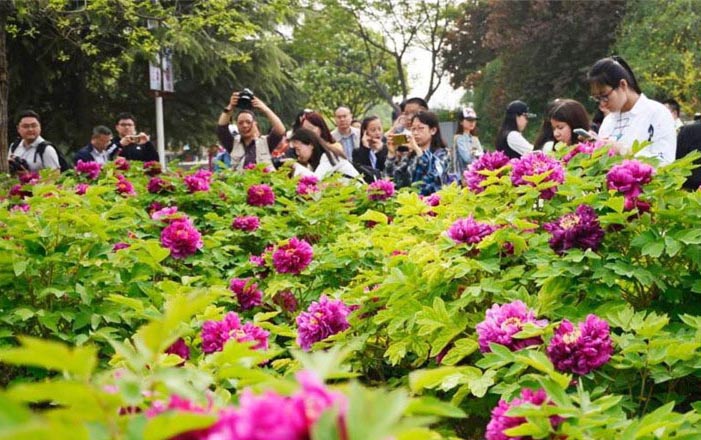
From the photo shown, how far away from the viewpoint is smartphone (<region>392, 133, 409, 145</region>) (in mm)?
5386

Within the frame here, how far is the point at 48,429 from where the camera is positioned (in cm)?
57

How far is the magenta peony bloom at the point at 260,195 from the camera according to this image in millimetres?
4969

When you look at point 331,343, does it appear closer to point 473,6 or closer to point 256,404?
point 256,404

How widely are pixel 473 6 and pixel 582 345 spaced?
3770cm

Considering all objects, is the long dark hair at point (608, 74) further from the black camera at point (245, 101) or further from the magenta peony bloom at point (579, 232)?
the black camera at point (245, 101)

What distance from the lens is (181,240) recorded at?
3480 mm

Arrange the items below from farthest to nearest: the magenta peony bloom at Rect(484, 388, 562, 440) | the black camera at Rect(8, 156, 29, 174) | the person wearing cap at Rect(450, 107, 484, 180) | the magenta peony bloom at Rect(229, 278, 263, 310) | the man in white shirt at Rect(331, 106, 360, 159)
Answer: the person wearing cap at Rect(450, 107, 484, 180), the man in white shirt at Rect(331, 106, 360, 159), the black camera at Rect(8, 156, 29, 174), the magenta peony bloom at Rect(229, 278, 263, 310), the magenta peony bloom at Rect(484, 388, 562, 440)

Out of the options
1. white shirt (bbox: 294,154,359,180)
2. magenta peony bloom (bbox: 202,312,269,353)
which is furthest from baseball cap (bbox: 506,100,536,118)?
magenta peony bloom (bbox: 202,312,269,353)

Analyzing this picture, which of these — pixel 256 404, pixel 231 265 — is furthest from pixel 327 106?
pixel 256 404

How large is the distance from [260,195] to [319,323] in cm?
259

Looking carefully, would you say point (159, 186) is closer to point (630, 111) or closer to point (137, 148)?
point (630, 111)

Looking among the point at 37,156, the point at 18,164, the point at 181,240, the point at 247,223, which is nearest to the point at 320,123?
the point at 247,223

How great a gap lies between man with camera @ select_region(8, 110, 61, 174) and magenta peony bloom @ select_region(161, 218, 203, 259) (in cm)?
436

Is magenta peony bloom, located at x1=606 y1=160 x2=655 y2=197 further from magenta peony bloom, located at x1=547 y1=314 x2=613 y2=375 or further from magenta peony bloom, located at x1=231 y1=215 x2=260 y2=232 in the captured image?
magenta peony bloom, located at x1=231 y1=215 x2=260 y2=232
